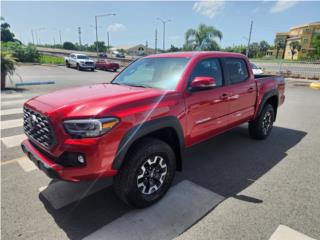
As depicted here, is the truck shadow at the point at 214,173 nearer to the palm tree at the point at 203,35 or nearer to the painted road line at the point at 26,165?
the painted road line at the point at 26,165

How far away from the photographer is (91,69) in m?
27.1

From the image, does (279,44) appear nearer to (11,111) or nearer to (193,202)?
(11,111)

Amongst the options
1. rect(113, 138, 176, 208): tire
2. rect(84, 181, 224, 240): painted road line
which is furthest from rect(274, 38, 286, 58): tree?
rect(113, 138, 176, 208): tire

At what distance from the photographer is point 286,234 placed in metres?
2.38

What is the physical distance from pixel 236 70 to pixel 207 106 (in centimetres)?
133

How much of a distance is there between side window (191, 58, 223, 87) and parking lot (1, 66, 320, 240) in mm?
1483

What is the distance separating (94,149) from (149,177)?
0.89 m

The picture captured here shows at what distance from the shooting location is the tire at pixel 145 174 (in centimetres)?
251

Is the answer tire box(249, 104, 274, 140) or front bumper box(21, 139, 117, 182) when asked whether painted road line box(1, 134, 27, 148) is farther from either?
tire box(249, 104, 274, 140)

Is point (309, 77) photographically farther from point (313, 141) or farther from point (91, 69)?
point (91, 69)

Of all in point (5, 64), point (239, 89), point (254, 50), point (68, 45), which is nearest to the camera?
point (239, 89)

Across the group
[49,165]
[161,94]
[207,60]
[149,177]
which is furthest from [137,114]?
[207,60]

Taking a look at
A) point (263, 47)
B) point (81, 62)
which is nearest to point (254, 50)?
point (263, 47)

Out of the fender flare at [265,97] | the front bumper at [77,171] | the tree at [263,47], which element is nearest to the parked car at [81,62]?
the fender flare at [265,97]
